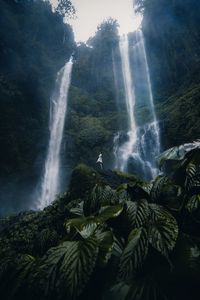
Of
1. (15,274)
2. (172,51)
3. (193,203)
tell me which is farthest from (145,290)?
(172,51)

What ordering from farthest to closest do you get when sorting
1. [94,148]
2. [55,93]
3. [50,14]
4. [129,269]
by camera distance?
[55,93] < [50,14] < [94,148] < [129,269]

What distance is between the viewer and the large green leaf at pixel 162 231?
4.38ft

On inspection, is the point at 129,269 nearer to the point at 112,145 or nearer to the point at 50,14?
the point at 112,145

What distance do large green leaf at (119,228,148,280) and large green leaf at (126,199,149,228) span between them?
0.58ft

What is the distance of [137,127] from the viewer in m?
22.3

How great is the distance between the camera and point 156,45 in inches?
1120

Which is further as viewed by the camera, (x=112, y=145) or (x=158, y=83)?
(x=158, y=83)

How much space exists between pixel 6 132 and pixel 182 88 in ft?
52.9

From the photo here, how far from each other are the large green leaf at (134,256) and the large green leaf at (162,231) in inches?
1.9

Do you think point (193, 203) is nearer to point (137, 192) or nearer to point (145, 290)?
point (137, 192)

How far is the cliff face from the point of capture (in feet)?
76.7

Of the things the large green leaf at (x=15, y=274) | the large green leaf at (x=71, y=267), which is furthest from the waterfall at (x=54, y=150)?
the large green leaf at (x=71, y=267)

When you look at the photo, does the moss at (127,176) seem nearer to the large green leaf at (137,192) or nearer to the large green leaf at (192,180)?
the large green leaf at (137,192)

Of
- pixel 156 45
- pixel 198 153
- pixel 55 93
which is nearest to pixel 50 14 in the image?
pixel 55 93
